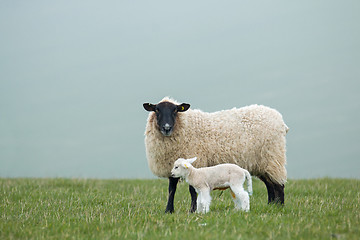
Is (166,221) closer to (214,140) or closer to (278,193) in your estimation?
(214,140)

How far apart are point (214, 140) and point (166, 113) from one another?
4.25 feet

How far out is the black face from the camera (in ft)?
29.3

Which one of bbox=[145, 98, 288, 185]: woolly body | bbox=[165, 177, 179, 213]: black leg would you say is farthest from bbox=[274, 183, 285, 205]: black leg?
bbox=[165, 177, 179, 213]: black leg

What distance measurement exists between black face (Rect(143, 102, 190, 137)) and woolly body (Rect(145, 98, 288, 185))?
0.22 metres

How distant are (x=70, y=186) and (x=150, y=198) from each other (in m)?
4.14

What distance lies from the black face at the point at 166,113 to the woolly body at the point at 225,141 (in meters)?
0.22

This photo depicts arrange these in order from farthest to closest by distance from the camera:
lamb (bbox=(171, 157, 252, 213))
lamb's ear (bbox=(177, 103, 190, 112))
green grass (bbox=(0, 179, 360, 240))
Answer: lamb's ear (bbox=(177, 103, 190, 112)) < lamb (bbox=(171, 157, 252, 213)) < green grass (bbox=(0, 179, 360, 240))

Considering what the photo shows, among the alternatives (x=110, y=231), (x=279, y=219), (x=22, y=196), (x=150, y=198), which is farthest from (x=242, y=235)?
(x=22, y=196)

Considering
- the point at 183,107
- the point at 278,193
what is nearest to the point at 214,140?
the point at 183,107

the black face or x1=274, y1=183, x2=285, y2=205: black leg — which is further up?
the black face

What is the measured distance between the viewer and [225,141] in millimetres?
9320

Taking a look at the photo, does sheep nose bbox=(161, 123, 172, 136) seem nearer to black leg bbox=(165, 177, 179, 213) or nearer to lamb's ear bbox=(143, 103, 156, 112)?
lamb's ear bbox=(143, 103, 156, 112)

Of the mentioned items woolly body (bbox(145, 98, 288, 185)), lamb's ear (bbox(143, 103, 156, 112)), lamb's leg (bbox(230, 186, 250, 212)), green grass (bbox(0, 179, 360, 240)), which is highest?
lamb's ear (bbox(143, 103, 156, 112))

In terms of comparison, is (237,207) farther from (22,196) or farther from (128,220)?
(22,196)
